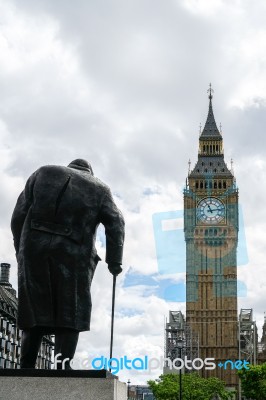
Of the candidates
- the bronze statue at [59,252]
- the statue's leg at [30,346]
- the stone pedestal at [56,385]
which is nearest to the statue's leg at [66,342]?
the bronze statue at [59,252]

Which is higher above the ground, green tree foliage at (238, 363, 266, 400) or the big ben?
the big ben

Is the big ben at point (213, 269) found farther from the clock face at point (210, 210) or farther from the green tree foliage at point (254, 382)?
the green tree foliage at point (254, 382)

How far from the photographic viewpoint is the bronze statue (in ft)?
33.2

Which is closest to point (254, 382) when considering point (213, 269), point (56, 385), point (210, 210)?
point (213, 269)

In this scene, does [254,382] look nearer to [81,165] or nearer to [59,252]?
[81,165]

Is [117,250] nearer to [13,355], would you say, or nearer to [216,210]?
[13,355]

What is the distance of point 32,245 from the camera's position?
1021 cm

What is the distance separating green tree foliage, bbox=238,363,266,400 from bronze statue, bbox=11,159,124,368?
49005 mm

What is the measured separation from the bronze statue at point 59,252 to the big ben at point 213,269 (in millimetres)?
95540

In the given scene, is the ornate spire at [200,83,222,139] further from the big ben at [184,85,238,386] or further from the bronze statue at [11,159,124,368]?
the bronze statue at [11,159,124,368]

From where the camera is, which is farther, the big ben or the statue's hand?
the big ben

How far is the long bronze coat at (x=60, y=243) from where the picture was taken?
10125 millimetres

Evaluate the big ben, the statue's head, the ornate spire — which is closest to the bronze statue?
Result: the statue's head

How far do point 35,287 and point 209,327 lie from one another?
324 ft
